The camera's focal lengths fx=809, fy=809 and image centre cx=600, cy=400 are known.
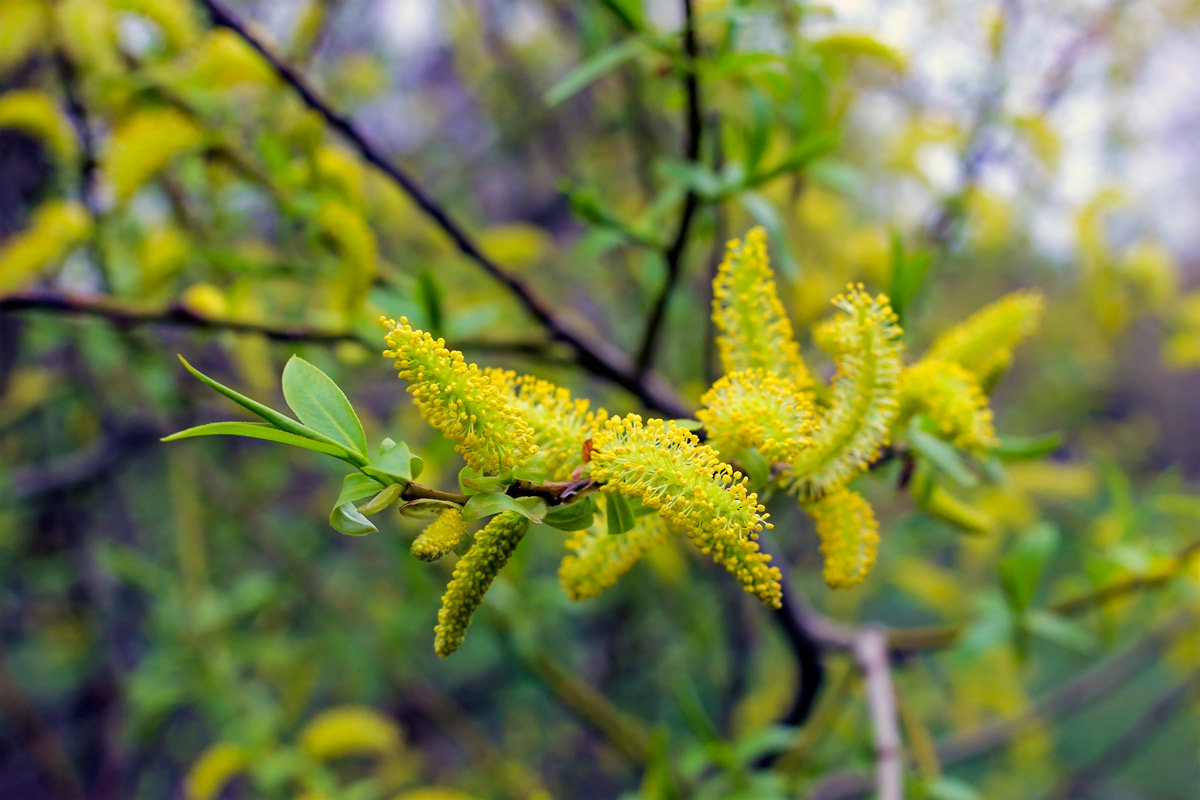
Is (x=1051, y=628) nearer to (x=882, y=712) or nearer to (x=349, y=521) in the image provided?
(x=882, y=712)

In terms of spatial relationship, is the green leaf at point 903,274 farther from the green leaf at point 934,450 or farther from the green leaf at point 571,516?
the green leaf at point 571,516

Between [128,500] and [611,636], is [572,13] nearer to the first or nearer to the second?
[611,636]

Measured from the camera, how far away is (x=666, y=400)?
3.16ft

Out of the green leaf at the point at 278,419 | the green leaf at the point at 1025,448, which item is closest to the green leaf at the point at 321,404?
the green leaf at the point at 278,419

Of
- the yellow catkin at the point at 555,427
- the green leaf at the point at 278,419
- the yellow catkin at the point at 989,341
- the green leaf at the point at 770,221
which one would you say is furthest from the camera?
the green leaf at the point at 770,221

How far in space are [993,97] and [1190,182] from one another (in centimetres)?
154

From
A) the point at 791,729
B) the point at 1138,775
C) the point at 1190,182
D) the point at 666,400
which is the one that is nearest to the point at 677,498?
the point at 666,400

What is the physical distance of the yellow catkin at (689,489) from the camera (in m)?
0.41

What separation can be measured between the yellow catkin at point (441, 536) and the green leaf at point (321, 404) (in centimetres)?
5

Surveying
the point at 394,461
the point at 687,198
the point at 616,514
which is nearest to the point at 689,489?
the point at 616,514

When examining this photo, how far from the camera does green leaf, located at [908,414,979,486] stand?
52 centimetres

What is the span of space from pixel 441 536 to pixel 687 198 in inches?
19.2

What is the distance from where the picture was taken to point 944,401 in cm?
55

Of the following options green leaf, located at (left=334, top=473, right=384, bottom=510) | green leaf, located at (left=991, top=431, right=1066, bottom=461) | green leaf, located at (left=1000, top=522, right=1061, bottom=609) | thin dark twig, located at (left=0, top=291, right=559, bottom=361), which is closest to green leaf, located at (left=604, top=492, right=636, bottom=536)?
green leaf, located at (left=334, top=473, right=384, bottom=510)
